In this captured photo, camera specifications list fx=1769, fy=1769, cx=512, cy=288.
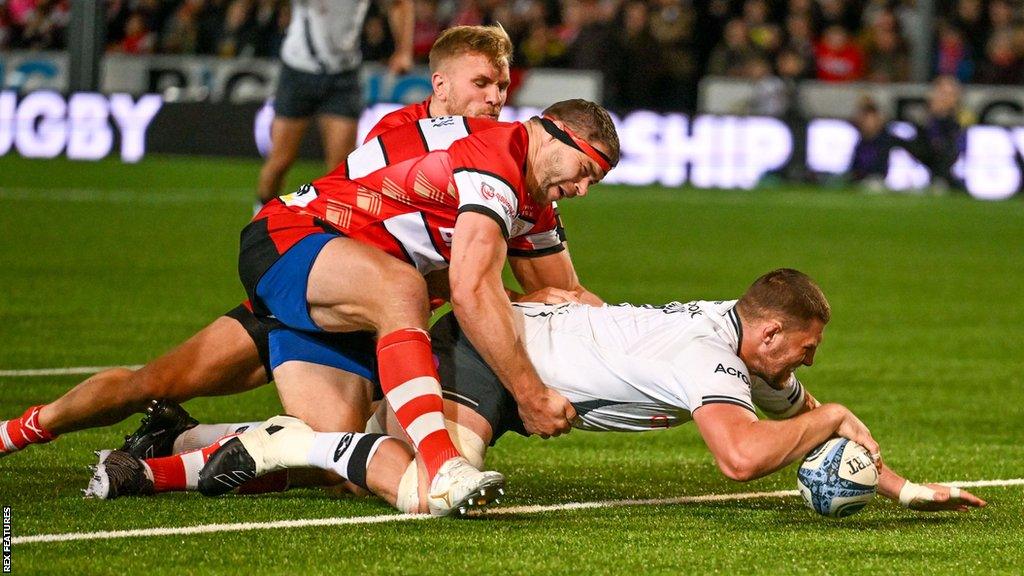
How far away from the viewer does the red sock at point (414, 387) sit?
17.9 ft

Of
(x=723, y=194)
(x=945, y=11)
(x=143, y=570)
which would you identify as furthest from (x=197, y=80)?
(x=143, y=570)

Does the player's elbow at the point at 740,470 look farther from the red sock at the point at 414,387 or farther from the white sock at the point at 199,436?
the white sock at the point at 199,436

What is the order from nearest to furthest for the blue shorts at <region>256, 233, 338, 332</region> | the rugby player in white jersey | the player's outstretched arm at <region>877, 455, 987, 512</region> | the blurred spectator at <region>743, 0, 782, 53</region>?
1. the rugby player in white jersey
2. the player's outstretched arm at <region>877, 455, 987, 512</region>
3. the blue shorts at <region>256, 233, 338, 332</region>
4. the blurred spectator at <region>743, 0, 782, 53</region>

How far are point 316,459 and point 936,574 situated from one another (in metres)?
1.93

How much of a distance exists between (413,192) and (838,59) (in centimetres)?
1959

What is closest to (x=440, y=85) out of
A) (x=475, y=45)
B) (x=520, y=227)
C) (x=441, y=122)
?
(x=475, y=45)

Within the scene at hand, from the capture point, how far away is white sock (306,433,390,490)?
552 cm

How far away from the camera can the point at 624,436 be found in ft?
24.6

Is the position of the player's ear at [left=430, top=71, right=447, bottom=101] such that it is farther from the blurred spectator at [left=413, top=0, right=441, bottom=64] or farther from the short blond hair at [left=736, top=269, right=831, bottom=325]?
the blurred spectator at [left=413, top=0, right=441, bottom=64]

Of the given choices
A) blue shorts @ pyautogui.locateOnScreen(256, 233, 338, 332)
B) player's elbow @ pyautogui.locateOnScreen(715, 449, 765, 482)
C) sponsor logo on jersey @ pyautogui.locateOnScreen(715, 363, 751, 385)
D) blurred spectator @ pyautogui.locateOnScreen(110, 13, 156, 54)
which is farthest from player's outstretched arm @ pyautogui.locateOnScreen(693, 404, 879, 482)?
blurred spectator @ pyautogui.locateOnScreen(110, 13, 156, 54)

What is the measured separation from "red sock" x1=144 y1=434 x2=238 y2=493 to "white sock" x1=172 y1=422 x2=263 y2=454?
426 millimetres

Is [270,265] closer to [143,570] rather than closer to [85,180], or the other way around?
[143,570]

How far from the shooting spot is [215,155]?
945 inches

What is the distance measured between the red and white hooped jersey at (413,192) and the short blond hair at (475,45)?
885mm
